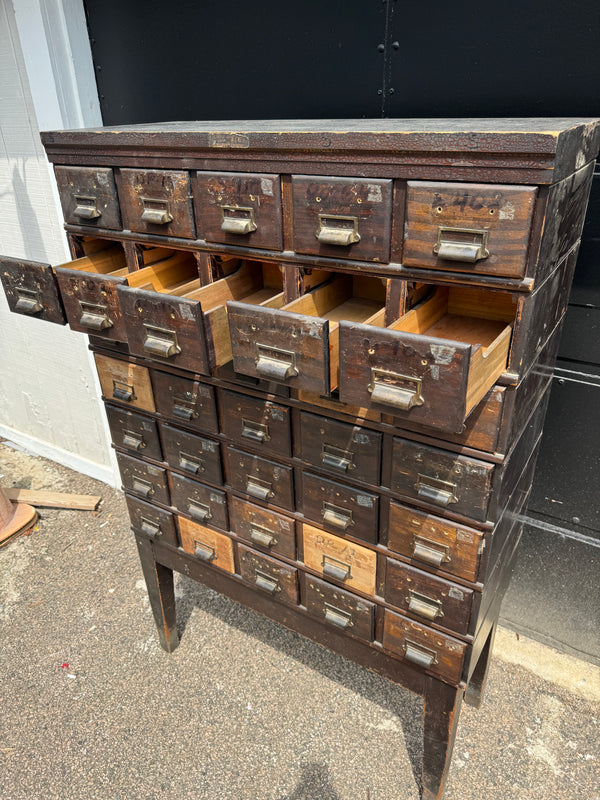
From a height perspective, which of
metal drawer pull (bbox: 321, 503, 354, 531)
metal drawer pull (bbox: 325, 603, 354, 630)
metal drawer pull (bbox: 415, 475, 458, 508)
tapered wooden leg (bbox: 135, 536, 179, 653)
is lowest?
tapered wooden leg (bbox: 135, 536, 179, 653)

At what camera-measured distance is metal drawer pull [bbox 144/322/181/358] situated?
1531 millimetres

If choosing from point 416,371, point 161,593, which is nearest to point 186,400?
point 416,371

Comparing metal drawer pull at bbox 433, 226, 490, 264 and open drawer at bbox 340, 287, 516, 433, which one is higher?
metal drawer pull at bbox 433, 226, 490, 264

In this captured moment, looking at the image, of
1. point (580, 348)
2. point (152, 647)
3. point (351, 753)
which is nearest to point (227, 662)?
point (152, 647)

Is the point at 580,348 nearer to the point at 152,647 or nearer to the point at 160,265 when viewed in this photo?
the point at 160,265

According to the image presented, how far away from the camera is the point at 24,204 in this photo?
3246 millimetres

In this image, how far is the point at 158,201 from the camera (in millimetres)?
1648

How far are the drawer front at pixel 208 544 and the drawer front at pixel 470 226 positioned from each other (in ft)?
4.37

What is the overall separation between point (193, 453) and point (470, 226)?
4.03 ft

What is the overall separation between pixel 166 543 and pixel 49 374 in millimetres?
1960

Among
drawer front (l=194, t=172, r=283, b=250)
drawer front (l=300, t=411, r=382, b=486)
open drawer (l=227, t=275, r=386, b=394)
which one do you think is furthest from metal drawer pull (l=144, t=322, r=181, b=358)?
drawer front (l=300, t=411, r=382, b=486)

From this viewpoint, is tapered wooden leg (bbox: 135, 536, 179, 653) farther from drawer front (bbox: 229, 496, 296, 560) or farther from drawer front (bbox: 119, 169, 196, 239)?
drawer front (bbox: 119, 169, 196, 239)

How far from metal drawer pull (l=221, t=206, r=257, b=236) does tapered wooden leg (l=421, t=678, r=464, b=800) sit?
4.86 ft

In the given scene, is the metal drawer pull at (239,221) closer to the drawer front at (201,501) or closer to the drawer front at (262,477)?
the drawer front at (262,477)
